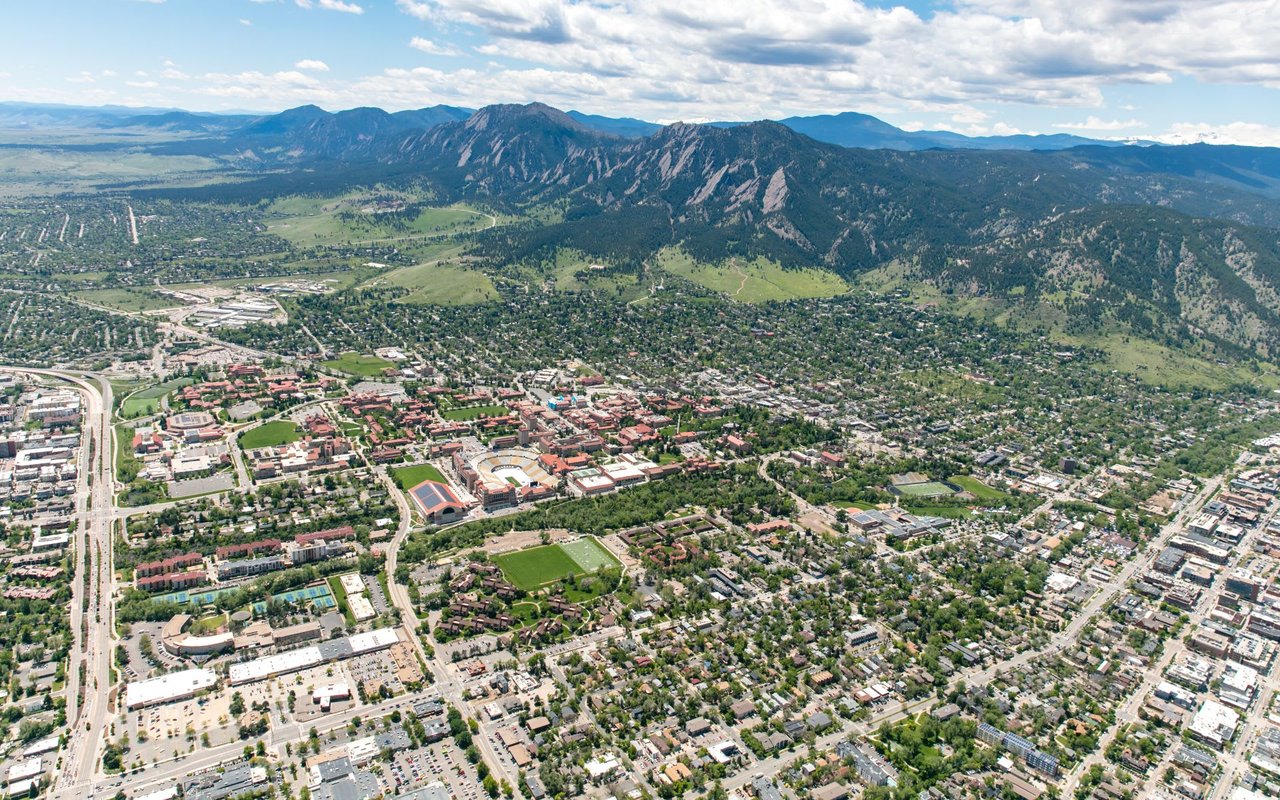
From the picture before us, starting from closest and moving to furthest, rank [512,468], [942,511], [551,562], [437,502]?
[551,562] → [437,502] → [942,511] → [512,468]

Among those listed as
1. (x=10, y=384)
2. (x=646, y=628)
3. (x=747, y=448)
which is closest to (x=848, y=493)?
(x=747, y=448)

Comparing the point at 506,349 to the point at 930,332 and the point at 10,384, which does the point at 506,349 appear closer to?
the point at 10,384

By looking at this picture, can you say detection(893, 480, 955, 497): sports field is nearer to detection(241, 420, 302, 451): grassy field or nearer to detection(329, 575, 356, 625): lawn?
detection(329, 575, 356, 625): lawn

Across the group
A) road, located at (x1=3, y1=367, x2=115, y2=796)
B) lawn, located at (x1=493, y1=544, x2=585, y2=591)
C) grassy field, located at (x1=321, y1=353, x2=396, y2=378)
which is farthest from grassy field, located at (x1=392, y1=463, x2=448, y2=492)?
grassy field, located at (x1=321, y1=353, x2=396, y2=378)

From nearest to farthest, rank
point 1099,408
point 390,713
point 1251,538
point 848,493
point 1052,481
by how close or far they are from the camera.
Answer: point 390,713, point 1251,538, point 848,493, point 1052,481, point 1099,408

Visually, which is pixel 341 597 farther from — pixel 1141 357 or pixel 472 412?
pixel 1141 357

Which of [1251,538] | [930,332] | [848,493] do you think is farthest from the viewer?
[930,332]

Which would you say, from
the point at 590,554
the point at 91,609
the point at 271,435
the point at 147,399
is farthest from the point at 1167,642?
the point at 147,399
